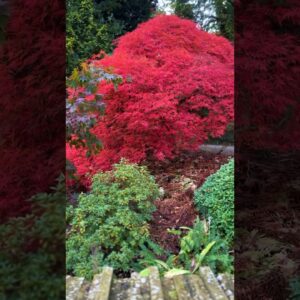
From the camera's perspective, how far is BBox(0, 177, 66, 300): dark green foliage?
286cm

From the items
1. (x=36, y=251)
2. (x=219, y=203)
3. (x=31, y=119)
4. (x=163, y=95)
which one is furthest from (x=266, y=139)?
(x=36, y=251)

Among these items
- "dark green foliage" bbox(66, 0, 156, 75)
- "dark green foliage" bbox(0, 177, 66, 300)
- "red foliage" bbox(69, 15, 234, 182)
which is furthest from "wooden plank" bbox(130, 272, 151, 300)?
"dark green foliage" bbox(66, 0, 156, 75)

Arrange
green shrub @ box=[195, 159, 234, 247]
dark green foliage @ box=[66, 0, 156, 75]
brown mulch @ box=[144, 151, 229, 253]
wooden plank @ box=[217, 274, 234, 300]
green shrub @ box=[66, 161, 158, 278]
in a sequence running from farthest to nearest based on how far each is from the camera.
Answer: dark green foliage @ box=[66, 0, 156, 75] → brown mulch @ box=[144, 151, 229, 253] → green shrub @ box=[195, 159, 234, 247] → green shrub @ box=[66, 161, 158, 278] → wooden plank @ box=[217, 274, 234, 300]

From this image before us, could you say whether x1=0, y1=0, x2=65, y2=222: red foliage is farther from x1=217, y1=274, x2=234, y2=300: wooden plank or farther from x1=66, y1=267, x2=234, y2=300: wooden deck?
x1=217, y1=274, x2=234, y2=300: wooden plank

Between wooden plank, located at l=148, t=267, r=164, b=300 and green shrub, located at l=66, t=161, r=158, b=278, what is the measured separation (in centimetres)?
21

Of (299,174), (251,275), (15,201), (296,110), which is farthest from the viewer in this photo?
(299,174)

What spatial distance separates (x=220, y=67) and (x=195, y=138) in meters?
0.52

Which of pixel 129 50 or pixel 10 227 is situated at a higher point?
pixel 129 50

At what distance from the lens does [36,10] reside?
314 centimetres

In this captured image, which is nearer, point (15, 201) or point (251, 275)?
point (251, 275)

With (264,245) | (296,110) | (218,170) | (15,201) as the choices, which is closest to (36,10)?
(15,201)

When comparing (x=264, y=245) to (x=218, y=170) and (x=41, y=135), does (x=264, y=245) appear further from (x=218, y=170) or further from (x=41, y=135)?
(x=41, y=135)

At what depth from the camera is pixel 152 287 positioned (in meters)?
2.67

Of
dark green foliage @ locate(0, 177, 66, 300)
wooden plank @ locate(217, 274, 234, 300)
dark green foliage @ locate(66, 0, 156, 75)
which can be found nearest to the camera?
wooden plank @ locate(217, 274, 234, 300)
